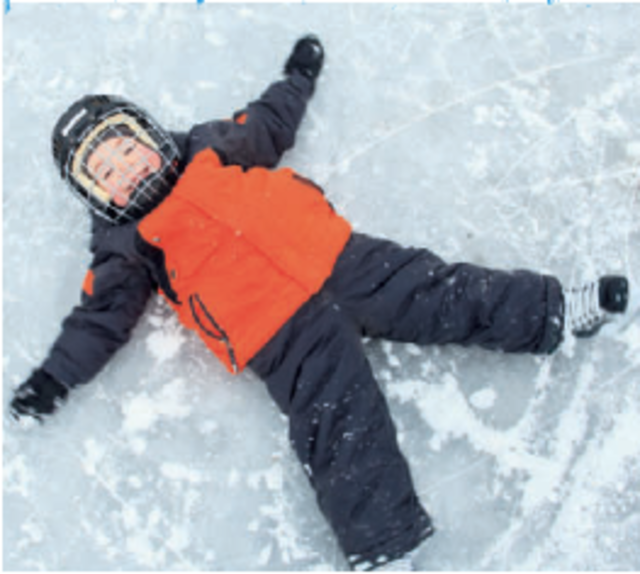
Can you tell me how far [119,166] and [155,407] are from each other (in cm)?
51

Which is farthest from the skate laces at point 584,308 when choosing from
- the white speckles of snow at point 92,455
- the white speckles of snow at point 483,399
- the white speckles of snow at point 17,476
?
the white speckles of snow at point 17,476

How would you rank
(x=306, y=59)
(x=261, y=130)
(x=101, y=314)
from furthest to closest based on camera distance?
(x=306, y=59) < (x=261, y=130) < (x=101, y=314)

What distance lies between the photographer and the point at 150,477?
1.38 metres

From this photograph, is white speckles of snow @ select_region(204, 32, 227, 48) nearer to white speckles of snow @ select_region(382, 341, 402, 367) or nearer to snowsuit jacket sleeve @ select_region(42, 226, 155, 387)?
snowsuit jacket sleeve @ select_region(42, 226, 155, 387)

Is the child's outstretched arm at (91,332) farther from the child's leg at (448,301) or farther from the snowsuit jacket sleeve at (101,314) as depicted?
the child's leg at (448,301)

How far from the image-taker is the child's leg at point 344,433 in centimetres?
120

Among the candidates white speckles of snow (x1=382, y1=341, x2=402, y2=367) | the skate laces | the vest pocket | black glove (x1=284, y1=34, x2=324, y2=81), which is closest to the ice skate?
the skate laces

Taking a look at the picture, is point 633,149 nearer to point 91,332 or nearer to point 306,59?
point 306,59

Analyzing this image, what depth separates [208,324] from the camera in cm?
131

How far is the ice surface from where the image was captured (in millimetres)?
1338

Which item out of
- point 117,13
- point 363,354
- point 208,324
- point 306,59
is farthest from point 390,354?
point 117,13

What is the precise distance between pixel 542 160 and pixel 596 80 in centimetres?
26

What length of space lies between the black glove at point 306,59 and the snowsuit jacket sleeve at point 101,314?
58 centimetres

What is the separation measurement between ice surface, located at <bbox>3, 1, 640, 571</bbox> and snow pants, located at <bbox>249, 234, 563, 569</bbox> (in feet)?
0.43
